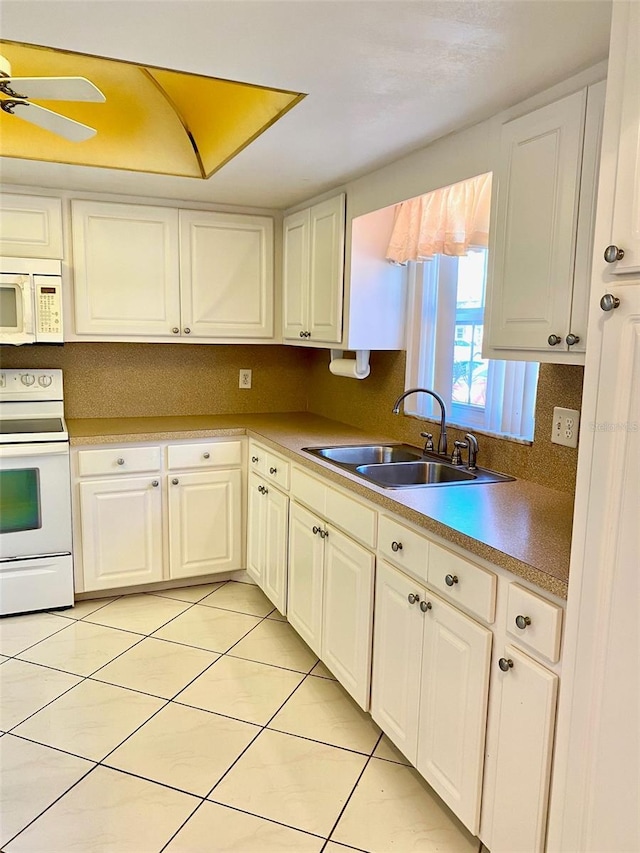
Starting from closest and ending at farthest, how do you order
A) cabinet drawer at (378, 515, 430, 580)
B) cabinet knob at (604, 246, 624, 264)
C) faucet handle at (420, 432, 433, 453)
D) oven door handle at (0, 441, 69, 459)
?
cabinet knob at (604, 246, 624, 264)
cabinet drawer at (378, 515, 430, 580)
faucet handle at (420, 432, 433, 453)
oven door handle at (0, 441, 69, 459)

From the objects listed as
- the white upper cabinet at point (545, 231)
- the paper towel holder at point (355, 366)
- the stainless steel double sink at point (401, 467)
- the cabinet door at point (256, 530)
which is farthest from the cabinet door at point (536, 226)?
the cabinet door at point (256, 530)

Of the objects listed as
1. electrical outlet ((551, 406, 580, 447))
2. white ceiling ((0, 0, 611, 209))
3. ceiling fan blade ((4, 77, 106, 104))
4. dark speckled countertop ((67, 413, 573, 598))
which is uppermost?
white ceiling ((0, 0, 611, 209))

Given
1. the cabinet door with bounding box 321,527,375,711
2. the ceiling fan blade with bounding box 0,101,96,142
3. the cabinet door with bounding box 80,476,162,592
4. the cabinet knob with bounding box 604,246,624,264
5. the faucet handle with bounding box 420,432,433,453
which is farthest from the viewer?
the cabinet door with bounding box 80,476,162,592

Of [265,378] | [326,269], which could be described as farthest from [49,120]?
[265,378]

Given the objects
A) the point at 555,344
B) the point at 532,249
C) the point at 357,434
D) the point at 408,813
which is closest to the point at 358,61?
the point at 532,249

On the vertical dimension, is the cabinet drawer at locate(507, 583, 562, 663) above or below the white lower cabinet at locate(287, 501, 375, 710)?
above

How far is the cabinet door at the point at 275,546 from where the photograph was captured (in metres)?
2.90

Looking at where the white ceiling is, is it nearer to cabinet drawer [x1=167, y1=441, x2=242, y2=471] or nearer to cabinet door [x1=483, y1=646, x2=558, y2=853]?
cabinet door [x1=483, y1=646, x2=558, y2=853]

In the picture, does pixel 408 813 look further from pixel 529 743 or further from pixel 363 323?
pixel 363 323

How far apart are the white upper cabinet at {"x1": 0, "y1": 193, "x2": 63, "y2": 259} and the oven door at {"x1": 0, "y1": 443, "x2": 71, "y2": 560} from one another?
94cm

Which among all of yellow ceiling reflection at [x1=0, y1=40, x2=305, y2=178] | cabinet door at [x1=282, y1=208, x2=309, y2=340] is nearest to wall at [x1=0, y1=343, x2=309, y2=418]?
cabinet door at [x1=282, y1=208, x2=309, y2=340]

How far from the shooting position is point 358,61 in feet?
5.41

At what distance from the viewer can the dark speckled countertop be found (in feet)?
4.89

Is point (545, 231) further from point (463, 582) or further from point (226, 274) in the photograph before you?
point (226, 274)
